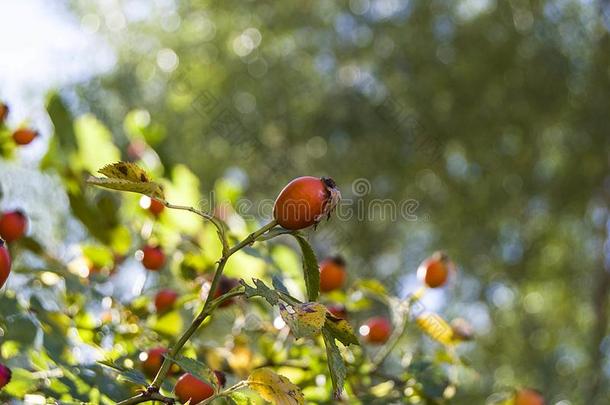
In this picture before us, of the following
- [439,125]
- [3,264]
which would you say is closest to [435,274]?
[3,264]

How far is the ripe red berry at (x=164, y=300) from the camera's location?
0.84m

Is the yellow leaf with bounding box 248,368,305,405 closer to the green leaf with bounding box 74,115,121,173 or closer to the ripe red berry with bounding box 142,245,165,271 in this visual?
the ripe red berry with bounding box 142,245,165,271

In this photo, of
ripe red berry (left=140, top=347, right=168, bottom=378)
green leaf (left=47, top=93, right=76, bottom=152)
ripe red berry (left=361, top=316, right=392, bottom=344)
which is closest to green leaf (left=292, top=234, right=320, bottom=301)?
ripe red berry (left=140, top=347, right=168, bottom=378)

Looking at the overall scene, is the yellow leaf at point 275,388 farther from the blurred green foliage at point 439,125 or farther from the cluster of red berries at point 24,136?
the blurred green foliage at point 439,125

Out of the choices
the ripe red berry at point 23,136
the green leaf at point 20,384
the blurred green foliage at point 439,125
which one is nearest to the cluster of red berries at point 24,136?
the ripe red berry at point 23,136

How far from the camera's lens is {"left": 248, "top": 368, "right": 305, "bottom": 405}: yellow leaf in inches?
20.6

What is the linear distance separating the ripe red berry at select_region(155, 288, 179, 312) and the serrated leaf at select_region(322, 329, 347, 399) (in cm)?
35

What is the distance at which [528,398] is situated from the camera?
86 cm

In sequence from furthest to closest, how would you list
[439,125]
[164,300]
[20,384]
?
[439,125] < [164,300] < [20,384]

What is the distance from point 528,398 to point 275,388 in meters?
0.43

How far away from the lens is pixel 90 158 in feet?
3.28

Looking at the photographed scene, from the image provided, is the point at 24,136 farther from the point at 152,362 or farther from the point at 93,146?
the point at 152,362

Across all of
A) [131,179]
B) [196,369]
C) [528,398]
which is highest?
[131,179]

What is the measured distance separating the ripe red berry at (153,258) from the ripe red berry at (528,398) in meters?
0.42
